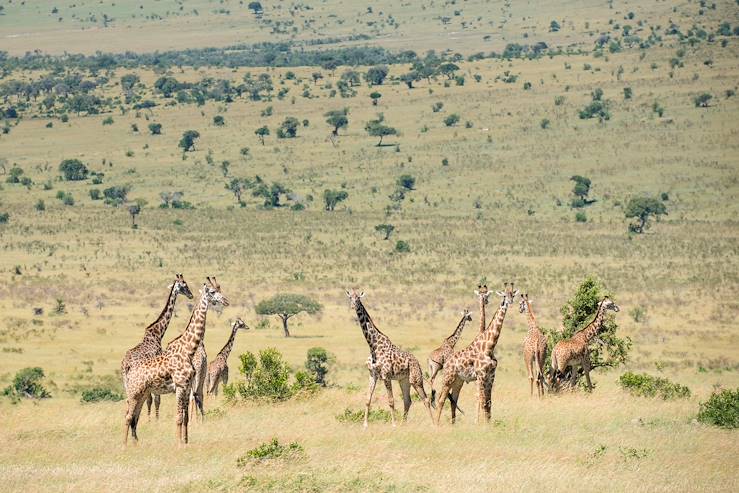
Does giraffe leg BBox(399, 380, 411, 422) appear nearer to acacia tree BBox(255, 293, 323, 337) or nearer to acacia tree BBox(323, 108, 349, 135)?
acacia tree BBox(255, 293, 323, 337)

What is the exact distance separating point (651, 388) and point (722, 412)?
13.7 feet

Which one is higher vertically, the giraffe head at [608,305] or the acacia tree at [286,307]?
the giraffe head at [608,305]

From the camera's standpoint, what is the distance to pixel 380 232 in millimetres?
84312

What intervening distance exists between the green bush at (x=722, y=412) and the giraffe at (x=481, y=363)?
3739 millimetres

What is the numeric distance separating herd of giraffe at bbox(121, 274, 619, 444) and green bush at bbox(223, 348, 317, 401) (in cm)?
233

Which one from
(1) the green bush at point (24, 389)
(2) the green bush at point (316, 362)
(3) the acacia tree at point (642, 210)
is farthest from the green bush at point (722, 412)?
(3) the acacia tree at point (642, 210)

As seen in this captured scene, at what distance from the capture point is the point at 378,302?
60.3 meters

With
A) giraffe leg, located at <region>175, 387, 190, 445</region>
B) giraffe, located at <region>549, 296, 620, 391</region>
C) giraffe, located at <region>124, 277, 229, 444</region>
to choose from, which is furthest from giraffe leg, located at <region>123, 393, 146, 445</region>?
giraffe, located at <region>549, 296, 620, 391</region>

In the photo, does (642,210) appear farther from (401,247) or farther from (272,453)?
(272,453)

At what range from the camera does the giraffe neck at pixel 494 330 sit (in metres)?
19.5

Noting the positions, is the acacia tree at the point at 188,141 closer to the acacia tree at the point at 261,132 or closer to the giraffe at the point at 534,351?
the acacia tree at the point at 261,132

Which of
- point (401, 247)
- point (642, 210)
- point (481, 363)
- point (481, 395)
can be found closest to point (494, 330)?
point (481, 363)

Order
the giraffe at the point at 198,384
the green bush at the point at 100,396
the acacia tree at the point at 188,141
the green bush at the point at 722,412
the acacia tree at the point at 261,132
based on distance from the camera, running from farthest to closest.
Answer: the acacia tree at the point at 261,132 < the acacia tree at the point at 188,141 < the green bush at the point at 100,396 < the giraffe at the point at 198,384 < the green bush at the point at 722,412

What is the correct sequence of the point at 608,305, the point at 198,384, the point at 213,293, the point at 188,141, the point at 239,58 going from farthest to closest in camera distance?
the point at 239,58
the point at 188,141
the point at 608,305
the point at 198,384
the point at 213,293
